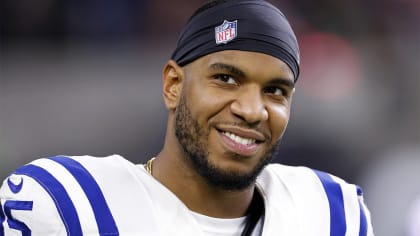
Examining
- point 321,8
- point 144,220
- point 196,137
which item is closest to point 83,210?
point 144,220

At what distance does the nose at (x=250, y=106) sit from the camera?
1.89 metres

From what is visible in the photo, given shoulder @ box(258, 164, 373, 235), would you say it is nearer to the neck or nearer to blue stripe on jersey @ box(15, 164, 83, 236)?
the neck

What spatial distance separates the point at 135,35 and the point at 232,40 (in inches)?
99.7

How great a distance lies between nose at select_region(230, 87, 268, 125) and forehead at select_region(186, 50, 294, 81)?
0.05 m

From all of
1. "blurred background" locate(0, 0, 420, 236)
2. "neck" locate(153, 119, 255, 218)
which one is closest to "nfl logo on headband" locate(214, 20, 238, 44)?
"neck" locate(153, 119, 255, 218)

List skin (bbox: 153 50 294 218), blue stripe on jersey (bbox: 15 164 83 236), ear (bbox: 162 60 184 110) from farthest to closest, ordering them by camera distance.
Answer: ear (bbox: 162 60 184 110), skin (bbox: 153 50 294 218), blue stripe on jersey (bbox: 15 164 83 236)

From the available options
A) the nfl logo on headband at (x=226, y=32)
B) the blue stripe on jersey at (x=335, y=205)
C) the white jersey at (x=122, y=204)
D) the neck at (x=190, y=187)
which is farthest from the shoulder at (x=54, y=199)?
the blue stripe on jersey at (x=335, y=205)

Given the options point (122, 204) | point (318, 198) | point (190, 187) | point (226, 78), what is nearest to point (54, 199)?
point (122, 204)

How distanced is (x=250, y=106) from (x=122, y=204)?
0.36 metres

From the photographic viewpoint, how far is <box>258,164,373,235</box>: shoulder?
2094 mm

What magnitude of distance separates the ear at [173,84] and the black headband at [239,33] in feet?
0.07

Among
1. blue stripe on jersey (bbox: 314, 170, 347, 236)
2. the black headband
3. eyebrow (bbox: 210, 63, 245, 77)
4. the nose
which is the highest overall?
the black headband

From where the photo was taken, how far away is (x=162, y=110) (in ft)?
13.6

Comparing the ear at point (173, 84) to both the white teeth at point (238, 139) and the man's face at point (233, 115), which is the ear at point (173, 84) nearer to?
the man's face at point (233, 115)
